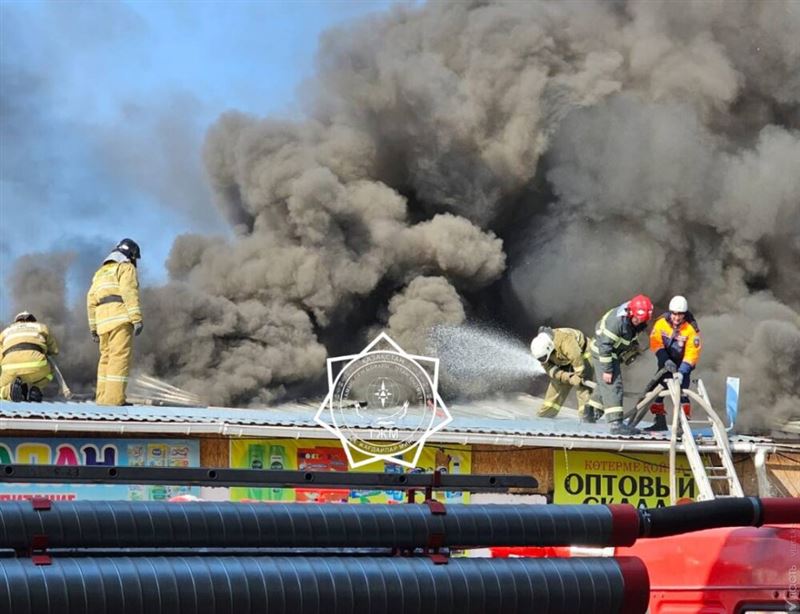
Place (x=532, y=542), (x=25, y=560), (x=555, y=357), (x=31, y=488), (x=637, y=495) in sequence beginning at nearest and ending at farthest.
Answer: (x=25, y=560) < (x=532, y=542) < (x=31, y=488) < (x=637, y=495) < (x=555, y=357)

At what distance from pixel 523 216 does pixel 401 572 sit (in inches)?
699

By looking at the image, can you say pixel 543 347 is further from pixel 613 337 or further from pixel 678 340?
pixel 678 340

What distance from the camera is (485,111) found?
19828 mm

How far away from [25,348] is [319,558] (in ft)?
26.5

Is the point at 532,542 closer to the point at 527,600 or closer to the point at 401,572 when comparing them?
the point at 527,600

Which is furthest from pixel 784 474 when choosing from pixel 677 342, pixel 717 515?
pixel 717 515

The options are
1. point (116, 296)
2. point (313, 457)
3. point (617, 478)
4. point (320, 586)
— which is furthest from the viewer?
point (116, 296)

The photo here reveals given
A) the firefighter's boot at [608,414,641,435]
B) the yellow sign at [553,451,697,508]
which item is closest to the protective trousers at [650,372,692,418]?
the firefighter's boot at [608,414,641,435]

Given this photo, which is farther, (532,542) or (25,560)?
(532,542)

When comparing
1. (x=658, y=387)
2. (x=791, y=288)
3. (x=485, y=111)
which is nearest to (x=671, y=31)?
(x=485, y=111)

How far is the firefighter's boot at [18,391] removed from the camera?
10.5m

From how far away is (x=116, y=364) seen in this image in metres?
10.5

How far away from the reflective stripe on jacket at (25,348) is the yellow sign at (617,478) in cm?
468

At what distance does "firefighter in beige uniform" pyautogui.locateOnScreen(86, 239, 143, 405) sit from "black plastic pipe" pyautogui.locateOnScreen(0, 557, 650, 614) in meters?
7.31
